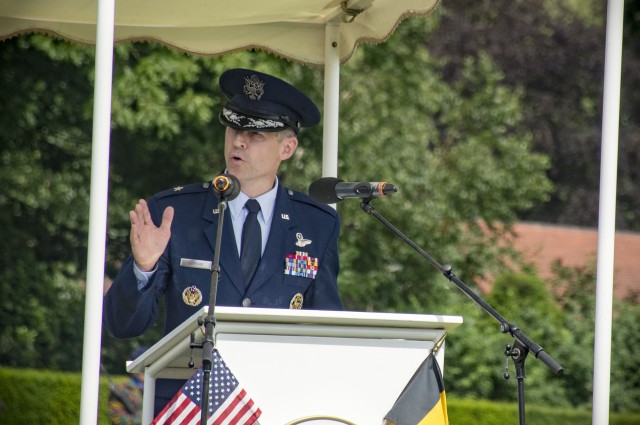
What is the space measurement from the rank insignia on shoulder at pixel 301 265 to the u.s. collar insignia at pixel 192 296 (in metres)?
0.35

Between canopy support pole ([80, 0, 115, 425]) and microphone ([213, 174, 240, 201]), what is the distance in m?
0.40

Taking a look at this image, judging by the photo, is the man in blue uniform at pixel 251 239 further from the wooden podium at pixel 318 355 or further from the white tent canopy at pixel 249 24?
the white tent canopy at pixel 249 24

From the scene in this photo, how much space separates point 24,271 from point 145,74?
3.16 m

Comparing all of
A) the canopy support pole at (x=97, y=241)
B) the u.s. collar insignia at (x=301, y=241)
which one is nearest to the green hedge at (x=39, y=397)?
the u.s. collar insignia at (x=301, y=241)

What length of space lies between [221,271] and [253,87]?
827 mm

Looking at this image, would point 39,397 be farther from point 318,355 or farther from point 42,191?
point 318,355

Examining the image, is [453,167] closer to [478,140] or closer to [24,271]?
[478,140]

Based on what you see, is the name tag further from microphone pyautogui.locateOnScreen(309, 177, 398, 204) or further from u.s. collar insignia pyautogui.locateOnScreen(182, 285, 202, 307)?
microphone pyautogui.locateOnScreen(309, 177, 398, 204)

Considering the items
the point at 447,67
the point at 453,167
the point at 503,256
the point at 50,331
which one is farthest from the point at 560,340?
the point at 447,67

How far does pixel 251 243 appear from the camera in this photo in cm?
463

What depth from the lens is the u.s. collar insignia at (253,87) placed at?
4.88 m

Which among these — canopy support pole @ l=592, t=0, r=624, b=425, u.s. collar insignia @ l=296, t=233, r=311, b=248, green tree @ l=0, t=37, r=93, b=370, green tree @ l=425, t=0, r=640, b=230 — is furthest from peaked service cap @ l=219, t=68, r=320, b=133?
green tree @ l=425, t=0, r=640, b=230

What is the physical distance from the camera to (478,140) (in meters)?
21.2

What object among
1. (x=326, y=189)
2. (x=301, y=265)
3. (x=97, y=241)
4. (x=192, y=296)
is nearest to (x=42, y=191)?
(x=301, y=265)
